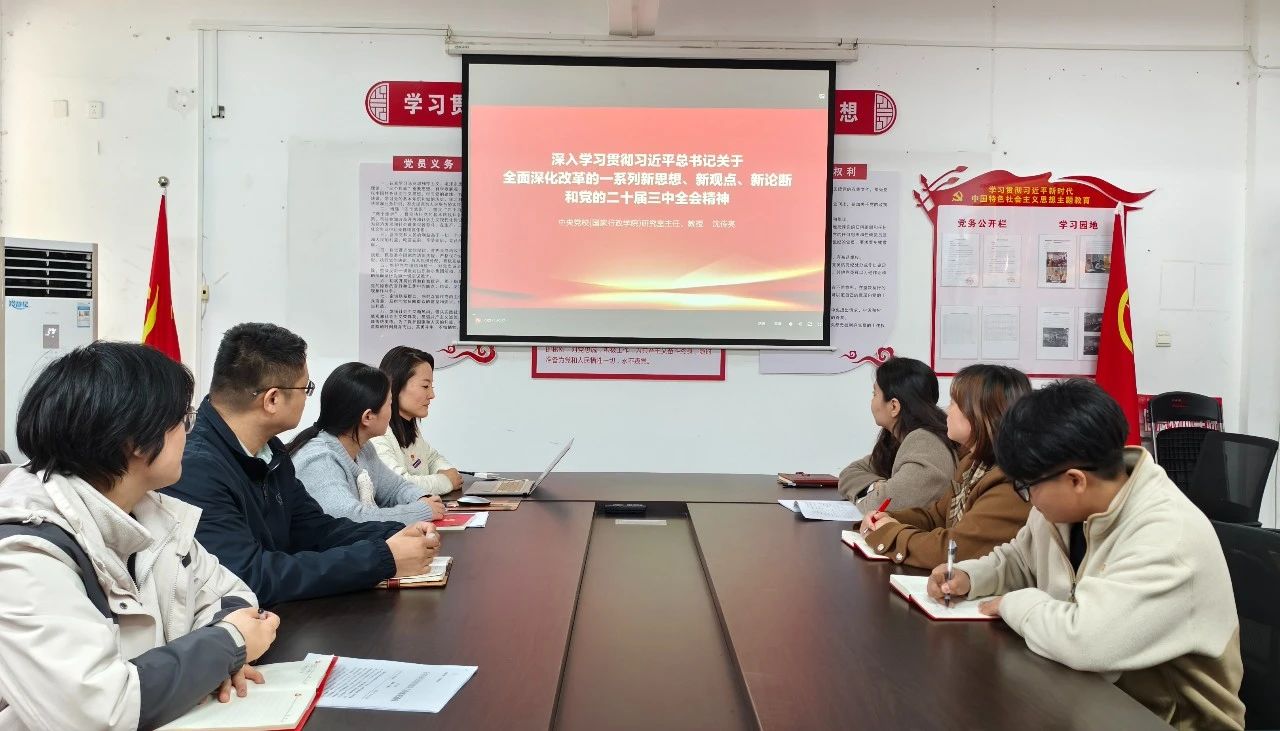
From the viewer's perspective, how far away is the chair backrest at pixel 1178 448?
3.89 m

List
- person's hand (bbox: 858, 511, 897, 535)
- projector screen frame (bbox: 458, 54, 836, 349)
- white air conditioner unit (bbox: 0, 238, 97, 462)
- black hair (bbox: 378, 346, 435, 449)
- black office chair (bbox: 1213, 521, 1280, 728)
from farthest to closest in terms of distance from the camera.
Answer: projector screen frame (bbox: 458, 54, 836, 349), white air conditioner unit (bbox: 0, 238, 97, 462), black hair (bbox: 378, 346, 435, 449), person's hand (bbox: 858, 511, 897, 535), black office chair (bbox: 1213, 521, 1280, 728)

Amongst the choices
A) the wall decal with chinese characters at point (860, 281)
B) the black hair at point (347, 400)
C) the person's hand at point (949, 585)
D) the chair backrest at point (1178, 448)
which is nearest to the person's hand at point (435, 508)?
the black hair at point (347, 400)

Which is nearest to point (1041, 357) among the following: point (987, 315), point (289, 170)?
point (987, 315)

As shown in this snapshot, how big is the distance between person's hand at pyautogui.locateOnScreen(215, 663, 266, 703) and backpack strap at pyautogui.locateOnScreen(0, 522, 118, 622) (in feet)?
0.58

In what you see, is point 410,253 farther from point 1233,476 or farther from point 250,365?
point 1233,476

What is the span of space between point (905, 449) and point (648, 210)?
2.04 m

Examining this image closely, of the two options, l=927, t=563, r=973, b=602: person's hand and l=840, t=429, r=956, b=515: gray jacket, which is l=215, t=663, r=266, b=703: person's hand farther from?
l=840, t=429, r=956, b=515: gray jacket

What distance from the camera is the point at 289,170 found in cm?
406

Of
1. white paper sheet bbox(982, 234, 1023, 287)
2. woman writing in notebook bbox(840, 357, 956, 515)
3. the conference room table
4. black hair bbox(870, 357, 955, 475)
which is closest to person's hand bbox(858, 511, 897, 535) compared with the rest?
the conference room table

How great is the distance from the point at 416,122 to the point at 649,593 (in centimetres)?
299

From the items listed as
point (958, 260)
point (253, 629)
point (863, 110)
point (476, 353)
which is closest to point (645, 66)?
point (863, 110)

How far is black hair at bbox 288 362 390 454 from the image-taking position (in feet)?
7.91

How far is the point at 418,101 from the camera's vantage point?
4.05 m

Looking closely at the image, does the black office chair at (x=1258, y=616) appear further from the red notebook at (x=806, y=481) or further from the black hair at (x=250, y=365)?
the black hair at (x=250, y=365)
